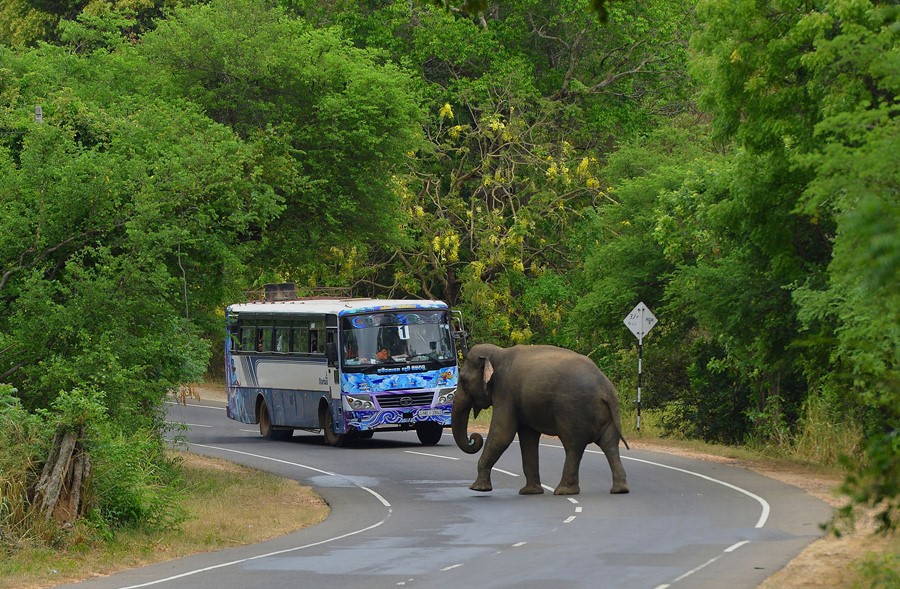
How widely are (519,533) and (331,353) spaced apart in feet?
49.3

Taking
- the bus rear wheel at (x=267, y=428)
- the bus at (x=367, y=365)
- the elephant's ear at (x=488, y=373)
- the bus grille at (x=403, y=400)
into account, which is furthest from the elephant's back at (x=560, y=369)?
the bus rear wheel at (x=267, y=428)

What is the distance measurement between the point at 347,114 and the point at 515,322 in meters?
14.2

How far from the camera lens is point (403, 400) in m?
33.8

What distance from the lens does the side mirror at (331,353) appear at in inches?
1353

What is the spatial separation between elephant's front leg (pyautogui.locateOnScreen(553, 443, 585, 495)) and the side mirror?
10802mm

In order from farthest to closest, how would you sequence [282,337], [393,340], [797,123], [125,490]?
[282,337] < [393,340] < [797,123] < [125,490]

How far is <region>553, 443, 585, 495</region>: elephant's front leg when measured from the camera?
24.3 meters

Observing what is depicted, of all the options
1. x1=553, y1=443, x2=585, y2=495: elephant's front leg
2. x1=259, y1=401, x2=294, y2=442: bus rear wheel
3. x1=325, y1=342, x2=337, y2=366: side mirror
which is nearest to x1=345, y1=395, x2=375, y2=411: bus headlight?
x1=325, y1=342, x2=337, y2=366: side mirror

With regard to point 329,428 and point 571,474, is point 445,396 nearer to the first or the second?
point 329,428

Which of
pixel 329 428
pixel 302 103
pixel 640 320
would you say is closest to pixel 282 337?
pixel 329 428

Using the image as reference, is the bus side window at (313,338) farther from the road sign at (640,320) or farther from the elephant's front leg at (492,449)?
the elephant's front leg at (492,449)

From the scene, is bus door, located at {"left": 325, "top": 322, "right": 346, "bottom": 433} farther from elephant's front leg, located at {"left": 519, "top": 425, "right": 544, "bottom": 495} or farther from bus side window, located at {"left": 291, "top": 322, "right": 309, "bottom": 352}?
elephant's front leg, located at {"left": 519, "top": 425, "right": 544, "bottom": 495}

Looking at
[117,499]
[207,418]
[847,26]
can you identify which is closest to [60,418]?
Result: [117,499]

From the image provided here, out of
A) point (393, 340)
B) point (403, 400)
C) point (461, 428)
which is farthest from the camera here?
point (393, 340)
